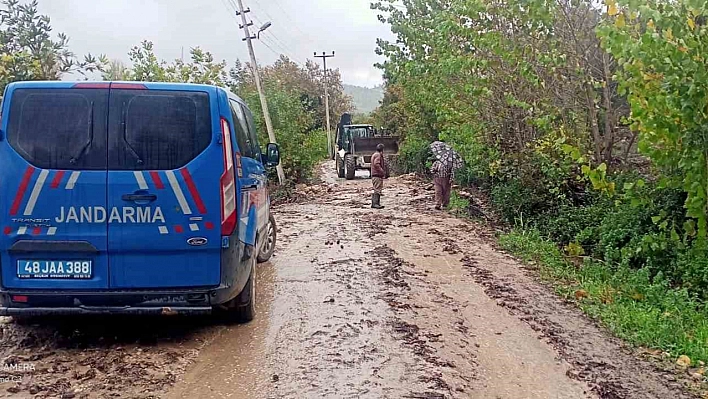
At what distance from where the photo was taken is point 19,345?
6105mm

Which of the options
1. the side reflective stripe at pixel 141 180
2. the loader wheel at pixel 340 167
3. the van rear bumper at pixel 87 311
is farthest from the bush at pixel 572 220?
the loader wheel at pixel 340 167

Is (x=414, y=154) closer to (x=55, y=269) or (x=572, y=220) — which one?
(x=572, y=220)

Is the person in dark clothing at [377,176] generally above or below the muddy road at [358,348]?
above

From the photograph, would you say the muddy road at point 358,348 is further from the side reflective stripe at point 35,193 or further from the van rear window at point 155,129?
the van rear window at point 155,129

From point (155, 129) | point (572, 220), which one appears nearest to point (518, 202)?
point (572, 220)

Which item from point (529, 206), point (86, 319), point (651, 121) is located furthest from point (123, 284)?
point (529, 206)

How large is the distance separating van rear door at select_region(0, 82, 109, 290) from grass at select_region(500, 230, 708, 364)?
4.94 m

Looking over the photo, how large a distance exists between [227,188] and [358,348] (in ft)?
5.85

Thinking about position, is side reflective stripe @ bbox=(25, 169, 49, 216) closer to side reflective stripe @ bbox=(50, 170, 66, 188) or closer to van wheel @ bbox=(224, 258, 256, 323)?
side reflective stripe @ bbox=(50, 170, 66, 188)

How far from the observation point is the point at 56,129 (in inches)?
223

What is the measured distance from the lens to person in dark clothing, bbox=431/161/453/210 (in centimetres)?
1678

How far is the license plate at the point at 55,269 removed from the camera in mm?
5621

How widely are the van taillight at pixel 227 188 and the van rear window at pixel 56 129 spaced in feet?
3.20

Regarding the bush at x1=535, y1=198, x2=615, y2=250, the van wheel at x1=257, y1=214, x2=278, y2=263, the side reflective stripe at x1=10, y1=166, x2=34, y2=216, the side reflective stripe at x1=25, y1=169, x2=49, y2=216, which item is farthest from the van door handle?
the bush at x1=535, y1=198, x2=615, y2=250
